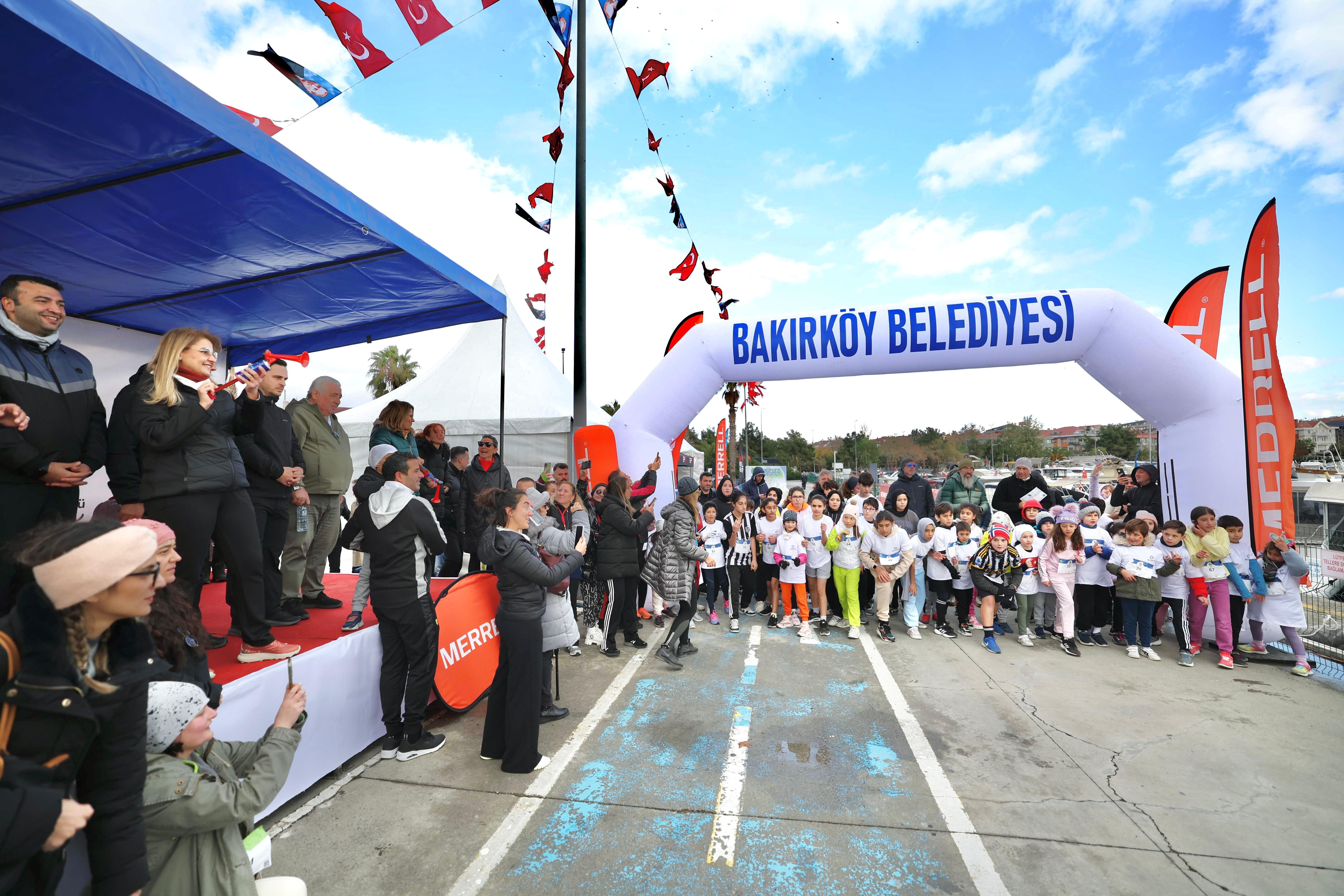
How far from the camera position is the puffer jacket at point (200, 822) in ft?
5.10

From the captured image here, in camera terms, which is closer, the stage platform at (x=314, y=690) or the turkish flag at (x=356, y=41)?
the stage platform at (x=314, y=690)

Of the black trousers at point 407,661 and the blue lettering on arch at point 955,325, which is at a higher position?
the blue lettering on arch at point 955,325

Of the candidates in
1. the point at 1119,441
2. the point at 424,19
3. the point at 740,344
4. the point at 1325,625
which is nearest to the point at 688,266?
the point at 740,344

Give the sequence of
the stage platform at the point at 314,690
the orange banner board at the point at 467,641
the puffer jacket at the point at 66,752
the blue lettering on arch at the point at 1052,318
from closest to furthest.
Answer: the puffer jacket at the point at 66,752
the stage platform at the point at 314,690
the orange banner board at the point at 467,641
the blue lettering on arch at the point at 1052,318

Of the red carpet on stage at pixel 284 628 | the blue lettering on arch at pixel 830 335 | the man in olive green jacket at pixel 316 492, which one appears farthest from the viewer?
the blue lettering on arch at pixel 830 335

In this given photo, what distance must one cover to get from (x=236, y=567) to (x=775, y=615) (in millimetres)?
5513

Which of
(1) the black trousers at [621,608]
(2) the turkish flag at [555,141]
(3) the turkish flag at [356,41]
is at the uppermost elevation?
(2) the turkish flag at [555,141]

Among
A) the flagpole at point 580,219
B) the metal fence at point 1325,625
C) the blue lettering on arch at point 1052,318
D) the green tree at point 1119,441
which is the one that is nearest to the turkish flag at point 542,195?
the flagpole at point 580,219

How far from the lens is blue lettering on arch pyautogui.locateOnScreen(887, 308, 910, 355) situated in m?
7.26

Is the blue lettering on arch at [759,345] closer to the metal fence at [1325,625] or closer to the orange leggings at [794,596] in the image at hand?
the orange leggings at [794,596]

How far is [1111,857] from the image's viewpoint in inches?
109

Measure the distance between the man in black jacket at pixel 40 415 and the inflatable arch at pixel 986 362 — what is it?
5576 millimetres

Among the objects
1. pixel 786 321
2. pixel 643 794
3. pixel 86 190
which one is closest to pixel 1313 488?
pixel 786 321

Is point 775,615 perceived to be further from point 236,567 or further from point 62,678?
point 62,678
